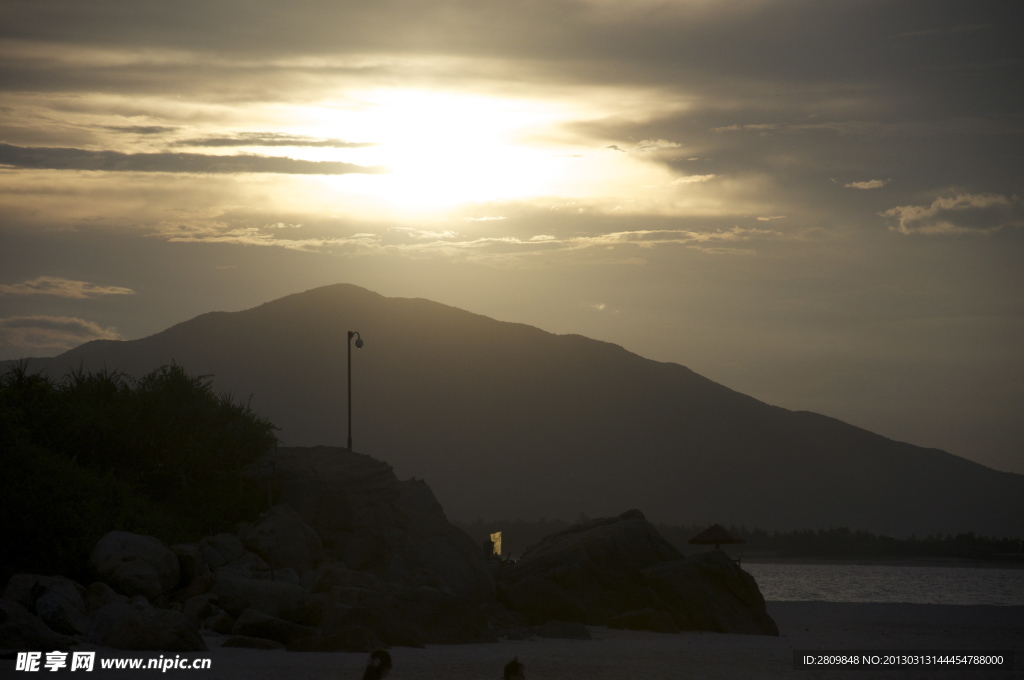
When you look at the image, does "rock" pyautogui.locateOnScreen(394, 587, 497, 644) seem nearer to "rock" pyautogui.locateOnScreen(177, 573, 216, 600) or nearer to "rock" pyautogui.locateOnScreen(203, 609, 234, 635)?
"rock" pyautogui.locateOnScreen(203, 609, 234, 635)

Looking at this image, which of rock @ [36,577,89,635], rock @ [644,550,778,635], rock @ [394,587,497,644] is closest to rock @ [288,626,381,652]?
rock @ [394,587,497,644]

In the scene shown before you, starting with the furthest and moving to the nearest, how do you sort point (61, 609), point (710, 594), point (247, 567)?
point (710, 594) → point (247, 567) → point (61, 609)

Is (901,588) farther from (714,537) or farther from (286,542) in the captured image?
(286,542)

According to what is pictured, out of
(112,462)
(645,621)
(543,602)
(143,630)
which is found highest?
(112,462)

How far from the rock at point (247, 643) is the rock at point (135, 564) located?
146 inches

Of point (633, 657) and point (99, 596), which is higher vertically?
point (99, 596)

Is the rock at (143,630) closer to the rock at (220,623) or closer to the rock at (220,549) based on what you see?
the rock at (220,623)

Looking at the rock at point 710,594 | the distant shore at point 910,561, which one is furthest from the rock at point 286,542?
the distant shore at point 910,561

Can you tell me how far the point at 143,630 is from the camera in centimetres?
1920

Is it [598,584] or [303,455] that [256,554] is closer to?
[303,455]

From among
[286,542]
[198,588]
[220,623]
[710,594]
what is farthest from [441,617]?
[710,594]

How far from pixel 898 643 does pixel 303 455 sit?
2006 centimetres

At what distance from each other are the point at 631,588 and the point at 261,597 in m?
12.1

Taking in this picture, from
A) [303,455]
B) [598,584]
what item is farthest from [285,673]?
[303,455]
